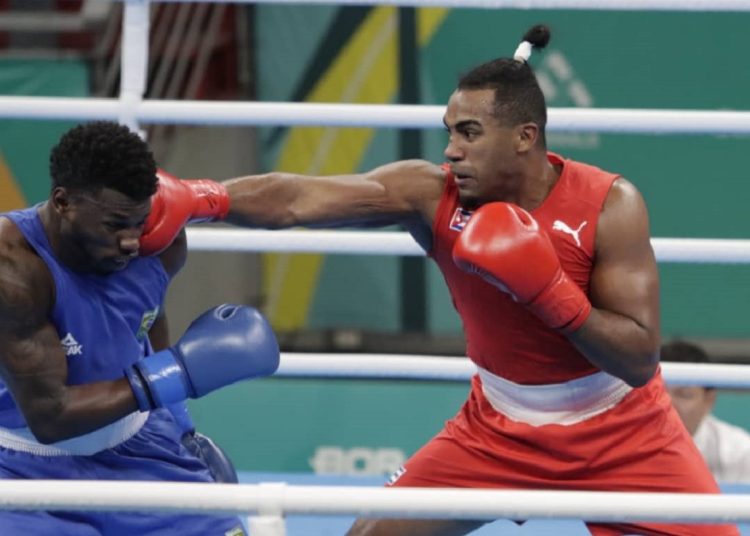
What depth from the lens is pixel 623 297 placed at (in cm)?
278

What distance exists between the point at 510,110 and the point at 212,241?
1.02 meters

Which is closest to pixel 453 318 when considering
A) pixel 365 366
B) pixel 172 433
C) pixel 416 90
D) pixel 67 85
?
pixel 416 90

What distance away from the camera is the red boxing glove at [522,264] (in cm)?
263

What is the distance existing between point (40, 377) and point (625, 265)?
1087 millimetres

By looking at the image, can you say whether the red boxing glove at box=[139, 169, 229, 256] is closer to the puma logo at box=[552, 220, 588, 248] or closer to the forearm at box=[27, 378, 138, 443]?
the forearm at box=[27, 378, 138, 443]

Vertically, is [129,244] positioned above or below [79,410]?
above

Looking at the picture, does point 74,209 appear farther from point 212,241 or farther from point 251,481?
point 251,481

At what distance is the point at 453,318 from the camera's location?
18.2 feet

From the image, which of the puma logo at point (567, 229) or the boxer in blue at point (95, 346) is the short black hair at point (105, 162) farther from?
the puma logo at point (567, 229)

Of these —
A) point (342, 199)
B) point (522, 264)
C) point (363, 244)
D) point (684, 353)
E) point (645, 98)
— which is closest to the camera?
point (522, 264)

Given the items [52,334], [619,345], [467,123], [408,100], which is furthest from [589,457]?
[408,100]

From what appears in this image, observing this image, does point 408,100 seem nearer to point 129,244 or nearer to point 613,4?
point 613,4

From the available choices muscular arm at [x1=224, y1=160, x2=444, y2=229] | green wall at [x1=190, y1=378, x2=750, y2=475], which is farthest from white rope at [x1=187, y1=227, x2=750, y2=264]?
green wall at [x1=190, y1=378, x2=750, y2=475]

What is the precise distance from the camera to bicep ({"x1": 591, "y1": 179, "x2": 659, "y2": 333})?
2.78 metres
